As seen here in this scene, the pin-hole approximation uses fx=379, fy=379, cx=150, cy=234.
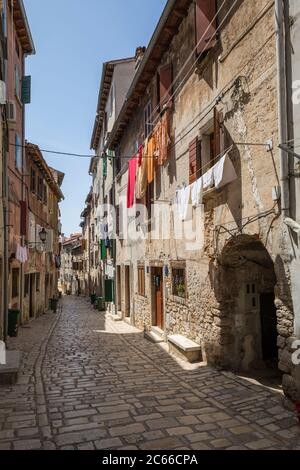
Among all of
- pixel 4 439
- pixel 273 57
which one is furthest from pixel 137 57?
pixel 4 439

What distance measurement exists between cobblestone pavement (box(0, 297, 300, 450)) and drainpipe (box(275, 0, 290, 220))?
3082 millimetres

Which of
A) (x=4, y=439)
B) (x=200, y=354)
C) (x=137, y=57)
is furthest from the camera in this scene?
(x=137, y=57)

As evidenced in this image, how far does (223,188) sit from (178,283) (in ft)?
12.3

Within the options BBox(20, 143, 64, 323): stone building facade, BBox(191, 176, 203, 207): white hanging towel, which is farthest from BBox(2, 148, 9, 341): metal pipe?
BBox(191, 176, 203, 207): white hanging towel

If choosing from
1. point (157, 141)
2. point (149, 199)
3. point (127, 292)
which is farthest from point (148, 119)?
point (127, 292)

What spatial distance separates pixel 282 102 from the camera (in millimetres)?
5719

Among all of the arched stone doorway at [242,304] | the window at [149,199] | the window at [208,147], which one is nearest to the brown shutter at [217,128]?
the window at [208,147]

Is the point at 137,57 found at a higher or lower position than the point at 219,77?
higher

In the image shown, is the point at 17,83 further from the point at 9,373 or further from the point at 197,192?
the point at 9,373

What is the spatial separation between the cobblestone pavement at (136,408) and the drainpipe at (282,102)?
3082 mm

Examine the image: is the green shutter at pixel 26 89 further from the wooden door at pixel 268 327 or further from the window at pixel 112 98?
the wooden door at pixel 268 327
